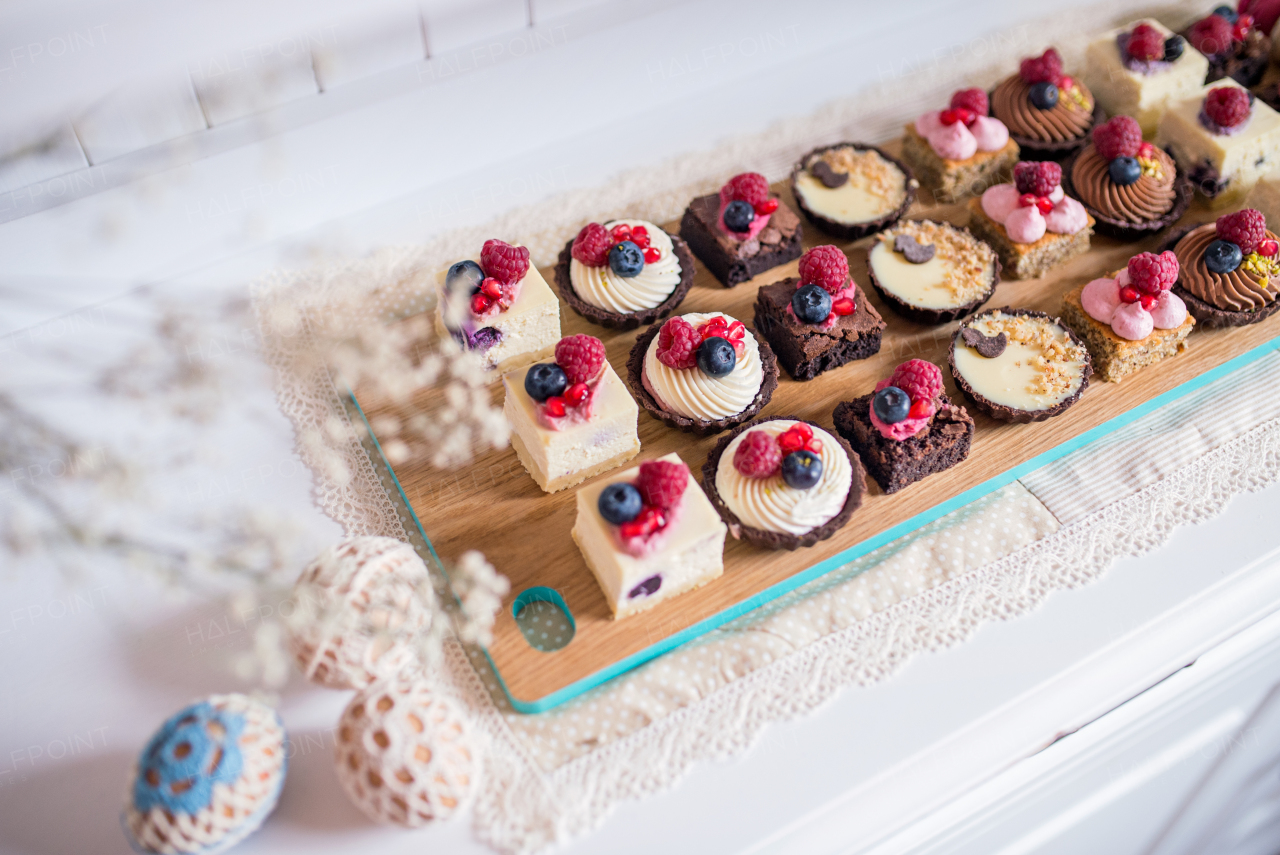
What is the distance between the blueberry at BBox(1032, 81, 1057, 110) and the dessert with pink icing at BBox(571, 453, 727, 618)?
6.30 ft

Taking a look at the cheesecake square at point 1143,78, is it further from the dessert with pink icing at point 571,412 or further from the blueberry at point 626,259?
the dessert with pink icing at point 571,412

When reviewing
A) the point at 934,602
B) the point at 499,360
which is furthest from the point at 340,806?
the point at 934,602

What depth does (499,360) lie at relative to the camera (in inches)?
108

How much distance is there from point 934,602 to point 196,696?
1.75 meters

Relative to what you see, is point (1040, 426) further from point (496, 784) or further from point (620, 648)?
point (496, 784)

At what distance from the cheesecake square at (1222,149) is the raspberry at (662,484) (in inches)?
84.1

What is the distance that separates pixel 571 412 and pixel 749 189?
0.95 metres

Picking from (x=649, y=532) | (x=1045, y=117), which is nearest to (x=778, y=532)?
(x=649, y=532)

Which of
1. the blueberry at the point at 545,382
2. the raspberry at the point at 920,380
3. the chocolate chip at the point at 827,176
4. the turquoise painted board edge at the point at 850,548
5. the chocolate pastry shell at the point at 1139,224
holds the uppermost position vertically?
the chocolate chip at the point at 827,176

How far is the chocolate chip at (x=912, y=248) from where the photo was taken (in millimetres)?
2916

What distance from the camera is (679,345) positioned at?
2.56 meters

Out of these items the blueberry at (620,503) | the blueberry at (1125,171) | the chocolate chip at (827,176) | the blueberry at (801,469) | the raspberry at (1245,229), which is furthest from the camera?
the chocolate chip at (827,176)

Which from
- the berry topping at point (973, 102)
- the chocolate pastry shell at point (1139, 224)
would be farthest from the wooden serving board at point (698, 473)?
the berry topping at point (973, 102)

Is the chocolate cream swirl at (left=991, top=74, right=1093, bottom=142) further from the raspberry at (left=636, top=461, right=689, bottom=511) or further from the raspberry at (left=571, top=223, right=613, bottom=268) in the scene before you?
the raspberry at (left=636, top=461, right=689, bottom=511)
